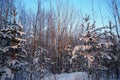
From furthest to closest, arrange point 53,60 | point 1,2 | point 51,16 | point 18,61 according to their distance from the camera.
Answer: point 51,16 < point 1,2 < point 53,60 < point 18,61

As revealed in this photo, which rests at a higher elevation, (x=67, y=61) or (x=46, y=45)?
(x=46, y=45)

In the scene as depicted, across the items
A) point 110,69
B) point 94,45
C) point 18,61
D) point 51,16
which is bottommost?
point 110,69

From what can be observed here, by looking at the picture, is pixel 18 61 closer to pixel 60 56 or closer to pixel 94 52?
pixel 94 52

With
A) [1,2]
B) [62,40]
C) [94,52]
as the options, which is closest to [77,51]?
[94,52]

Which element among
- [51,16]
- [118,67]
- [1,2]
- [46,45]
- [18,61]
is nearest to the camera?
[18,61]

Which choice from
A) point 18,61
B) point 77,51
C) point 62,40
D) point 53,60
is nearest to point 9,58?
point 18,61

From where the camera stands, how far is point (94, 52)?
729 cm

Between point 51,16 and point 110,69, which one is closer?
point 110,69

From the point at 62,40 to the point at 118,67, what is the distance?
277 inches

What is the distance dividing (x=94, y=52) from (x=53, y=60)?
25.2 feet

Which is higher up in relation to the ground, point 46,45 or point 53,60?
point 46,45

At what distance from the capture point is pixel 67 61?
1479cm

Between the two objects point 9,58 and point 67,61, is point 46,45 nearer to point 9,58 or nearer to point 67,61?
point 67,61

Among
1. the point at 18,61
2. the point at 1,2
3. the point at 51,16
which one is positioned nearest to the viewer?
the point at 18,61
